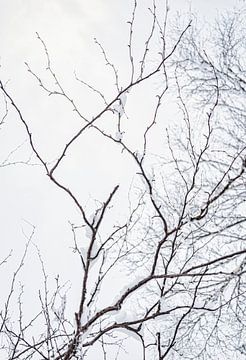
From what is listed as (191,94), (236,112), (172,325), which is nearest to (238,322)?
(172,325)

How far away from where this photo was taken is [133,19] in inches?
71.9

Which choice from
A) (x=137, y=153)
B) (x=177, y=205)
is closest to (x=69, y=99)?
(x=137, y=153)

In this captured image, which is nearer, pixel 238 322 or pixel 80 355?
pixel 80 355

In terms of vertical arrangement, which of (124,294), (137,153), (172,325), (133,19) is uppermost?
(172,325)

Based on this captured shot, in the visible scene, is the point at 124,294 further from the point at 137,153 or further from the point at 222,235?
the point at 222,235

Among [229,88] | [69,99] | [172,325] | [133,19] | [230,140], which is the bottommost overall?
[69,99]

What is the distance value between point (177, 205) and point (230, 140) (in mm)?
1189

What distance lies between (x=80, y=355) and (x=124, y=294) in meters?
0.21

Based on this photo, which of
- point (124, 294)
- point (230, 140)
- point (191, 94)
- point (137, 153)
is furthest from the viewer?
point (191, 94)

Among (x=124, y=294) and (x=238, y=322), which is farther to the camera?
(x=238, y=322)

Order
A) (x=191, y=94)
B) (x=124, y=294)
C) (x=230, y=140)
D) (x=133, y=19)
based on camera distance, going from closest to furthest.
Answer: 1. (x=124, y=294)
2. (x=133, y=19)
3. (x=230, y=140)
4. (x=191, y=94)

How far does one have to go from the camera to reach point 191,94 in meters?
5.95

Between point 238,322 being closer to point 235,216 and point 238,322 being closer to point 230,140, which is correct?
point 235,216

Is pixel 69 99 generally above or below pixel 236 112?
below
